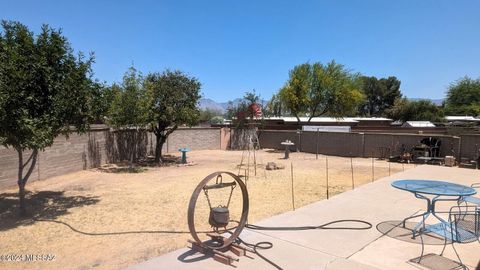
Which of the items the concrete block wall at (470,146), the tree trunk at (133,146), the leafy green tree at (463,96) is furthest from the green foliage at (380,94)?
the tree trunk at (133,146)

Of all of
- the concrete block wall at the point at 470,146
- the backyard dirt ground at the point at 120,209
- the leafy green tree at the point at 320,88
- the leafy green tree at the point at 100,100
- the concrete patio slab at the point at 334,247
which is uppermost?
the leafy green tree at the point at 320,88

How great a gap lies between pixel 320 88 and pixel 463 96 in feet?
97.1

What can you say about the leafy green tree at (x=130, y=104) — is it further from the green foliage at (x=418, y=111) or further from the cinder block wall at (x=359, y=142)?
the green foliage at (x=418, y=111)

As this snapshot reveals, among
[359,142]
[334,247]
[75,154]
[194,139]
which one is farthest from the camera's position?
[194,139]

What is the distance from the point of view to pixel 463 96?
162ft

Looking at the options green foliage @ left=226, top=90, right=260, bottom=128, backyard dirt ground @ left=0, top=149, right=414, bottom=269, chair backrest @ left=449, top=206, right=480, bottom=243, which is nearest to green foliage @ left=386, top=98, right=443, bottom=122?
green foliage @ left=226, top=90, right=260, bottom=128

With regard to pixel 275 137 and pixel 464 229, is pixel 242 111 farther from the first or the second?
pixel 464 229

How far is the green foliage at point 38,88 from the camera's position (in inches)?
285

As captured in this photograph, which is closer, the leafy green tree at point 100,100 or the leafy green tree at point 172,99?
the leafy green tree at point 100,100

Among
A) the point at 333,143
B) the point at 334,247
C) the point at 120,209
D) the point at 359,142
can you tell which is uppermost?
the point at 359,142

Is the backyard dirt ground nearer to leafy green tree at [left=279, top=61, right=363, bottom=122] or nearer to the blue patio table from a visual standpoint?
the blue patio table

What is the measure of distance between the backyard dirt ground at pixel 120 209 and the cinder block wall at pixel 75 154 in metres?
0.47

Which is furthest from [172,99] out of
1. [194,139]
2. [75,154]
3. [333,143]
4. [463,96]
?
[463,96]

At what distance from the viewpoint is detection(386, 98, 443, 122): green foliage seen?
54.7 meters
